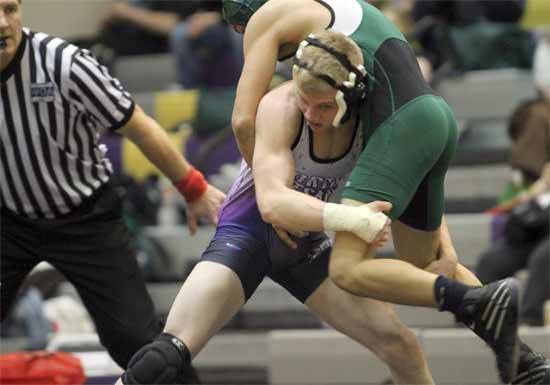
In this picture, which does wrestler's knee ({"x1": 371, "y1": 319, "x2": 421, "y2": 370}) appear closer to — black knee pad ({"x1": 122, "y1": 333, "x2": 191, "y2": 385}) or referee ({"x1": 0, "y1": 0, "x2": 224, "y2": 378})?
black knee pad ({"x1": 122, "y1": 333, "x2": 191, "y2": 385})

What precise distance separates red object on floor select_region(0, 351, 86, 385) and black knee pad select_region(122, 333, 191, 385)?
1407 millimetres

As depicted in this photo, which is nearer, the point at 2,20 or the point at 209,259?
the point at 209,259

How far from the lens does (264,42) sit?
15.6 feet

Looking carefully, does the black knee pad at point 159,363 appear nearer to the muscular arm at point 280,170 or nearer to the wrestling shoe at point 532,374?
the muscular arm at point 280,170

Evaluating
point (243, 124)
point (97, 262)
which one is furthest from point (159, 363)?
point (97, 262)

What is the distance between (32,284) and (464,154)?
10.7 ft

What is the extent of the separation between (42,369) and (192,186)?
3.44 ft

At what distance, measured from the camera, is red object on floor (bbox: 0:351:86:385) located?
19.9 ft

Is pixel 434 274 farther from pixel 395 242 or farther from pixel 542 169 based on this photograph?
pixel 542 169

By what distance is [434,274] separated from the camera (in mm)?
4680

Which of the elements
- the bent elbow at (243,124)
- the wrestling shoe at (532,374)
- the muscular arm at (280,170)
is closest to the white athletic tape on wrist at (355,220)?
the muscular arm at (280,170)

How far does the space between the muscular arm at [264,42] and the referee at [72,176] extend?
2.73ft

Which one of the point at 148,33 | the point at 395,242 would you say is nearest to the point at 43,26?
the point at 148,33

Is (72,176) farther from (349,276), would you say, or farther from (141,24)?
(141,24)
